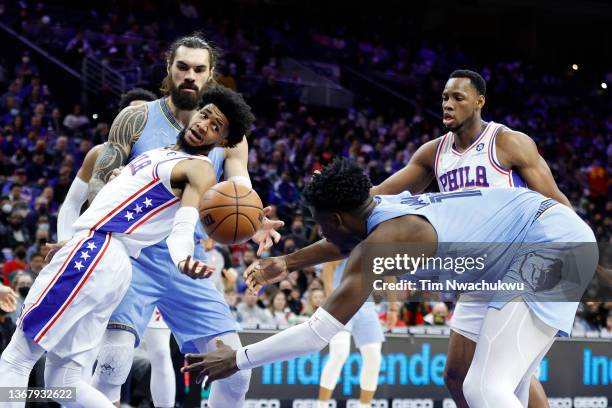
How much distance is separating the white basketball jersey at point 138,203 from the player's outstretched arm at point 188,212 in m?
0.06

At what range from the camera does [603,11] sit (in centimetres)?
2620

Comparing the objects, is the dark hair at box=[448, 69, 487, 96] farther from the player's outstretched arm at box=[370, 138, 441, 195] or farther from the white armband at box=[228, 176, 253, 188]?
the white armband at box=[228, 176, 253, 188]

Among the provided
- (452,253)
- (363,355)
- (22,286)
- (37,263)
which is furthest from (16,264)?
(452,253)

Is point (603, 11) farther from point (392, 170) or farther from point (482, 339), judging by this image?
point (482, 339)

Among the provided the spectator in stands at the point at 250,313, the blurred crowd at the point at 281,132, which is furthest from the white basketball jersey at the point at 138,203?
the spectator in stands at the point at 250,313

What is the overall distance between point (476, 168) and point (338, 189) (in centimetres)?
154

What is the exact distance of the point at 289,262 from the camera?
3.99 meters

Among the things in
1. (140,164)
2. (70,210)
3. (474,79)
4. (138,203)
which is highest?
(474,79)

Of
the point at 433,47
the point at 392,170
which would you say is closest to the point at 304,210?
the point at 392,170

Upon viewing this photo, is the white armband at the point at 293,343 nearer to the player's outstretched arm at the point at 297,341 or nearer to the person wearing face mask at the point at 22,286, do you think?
the player's outstretched arm at the point at 297,341

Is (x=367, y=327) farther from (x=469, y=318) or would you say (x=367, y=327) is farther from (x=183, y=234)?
(x=183, y=234)

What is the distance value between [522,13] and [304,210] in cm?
1585

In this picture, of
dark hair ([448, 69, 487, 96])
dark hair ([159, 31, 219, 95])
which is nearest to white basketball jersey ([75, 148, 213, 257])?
dark hair ([159, 31, 219, 95])

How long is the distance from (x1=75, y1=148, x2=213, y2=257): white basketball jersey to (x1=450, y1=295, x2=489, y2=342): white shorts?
5.22 ft
